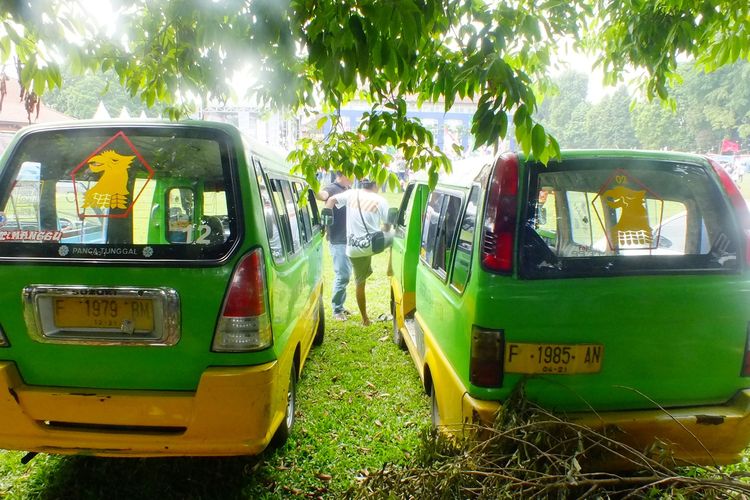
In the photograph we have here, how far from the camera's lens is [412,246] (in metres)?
4.49

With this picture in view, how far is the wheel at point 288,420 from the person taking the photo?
2.90 metres

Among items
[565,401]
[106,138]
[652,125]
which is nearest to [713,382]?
[565,401]

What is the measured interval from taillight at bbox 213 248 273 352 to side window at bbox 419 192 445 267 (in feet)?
5.14

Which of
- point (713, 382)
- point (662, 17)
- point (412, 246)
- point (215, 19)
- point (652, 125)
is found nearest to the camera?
point (215, 19)

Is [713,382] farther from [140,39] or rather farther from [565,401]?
[140,39]

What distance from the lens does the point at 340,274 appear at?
614 centimetres

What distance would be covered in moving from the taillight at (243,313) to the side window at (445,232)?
126cm

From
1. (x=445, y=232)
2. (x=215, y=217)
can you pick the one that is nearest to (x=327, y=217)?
(x=445, y=232)

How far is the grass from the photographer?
2592 millimetres

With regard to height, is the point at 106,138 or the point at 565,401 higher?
the point at 106,138

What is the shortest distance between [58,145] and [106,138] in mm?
252

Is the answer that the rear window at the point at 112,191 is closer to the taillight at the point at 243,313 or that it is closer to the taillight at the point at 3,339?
the taillight at the point at 243,313

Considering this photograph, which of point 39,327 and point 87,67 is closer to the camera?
point 39,327

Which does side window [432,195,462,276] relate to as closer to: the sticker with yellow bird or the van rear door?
Result: the van rear door
